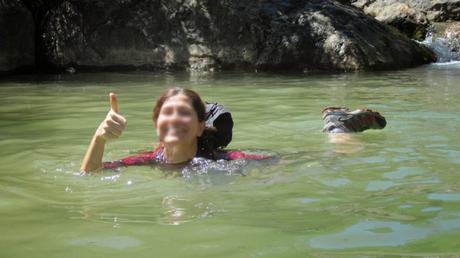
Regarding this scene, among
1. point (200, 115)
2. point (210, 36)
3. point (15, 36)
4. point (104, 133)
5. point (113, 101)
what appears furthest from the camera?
point (210, 36)

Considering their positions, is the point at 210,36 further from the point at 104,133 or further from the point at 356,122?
the point at 104,133

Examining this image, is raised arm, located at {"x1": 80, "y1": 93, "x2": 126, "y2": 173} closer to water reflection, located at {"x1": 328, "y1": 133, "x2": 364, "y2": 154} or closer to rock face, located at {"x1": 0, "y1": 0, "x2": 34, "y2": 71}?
water reflection, located at {"x1": 328, "y1": 133, "x2": 364, "y2": 154}

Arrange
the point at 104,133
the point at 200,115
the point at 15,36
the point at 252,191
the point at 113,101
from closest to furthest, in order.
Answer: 1. the point at 252,191
2. the point at 113,101
3. the point at 104,133
4. the point at 200,115
5. the point at 15,36

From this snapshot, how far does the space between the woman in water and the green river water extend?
0.16 metres

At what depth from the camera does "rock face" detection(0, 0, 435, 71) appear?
13.5 meters

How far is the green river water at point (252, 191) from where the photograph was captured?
2.80 metres

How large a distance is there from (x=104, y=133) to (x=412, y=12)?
1513cm

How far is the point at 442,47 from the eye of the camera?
16.0m

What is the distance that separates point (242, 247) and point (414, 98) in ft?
20.0

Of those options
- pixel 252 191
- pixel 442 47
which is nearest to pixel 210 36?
pixel 442 47

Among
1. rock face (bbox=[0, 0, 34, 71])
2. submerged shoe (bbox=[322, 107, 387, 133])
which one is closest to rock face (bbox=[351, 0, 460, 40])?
rock face (bbox=[0, 0, 34, 71])

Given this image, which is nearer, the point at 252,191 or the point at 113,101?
the point at 252,191

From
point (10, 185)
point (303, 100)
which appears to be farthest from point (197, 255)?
point (303, 100)

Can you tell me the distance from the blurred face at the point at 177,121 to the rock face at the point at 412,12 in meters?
13.7
